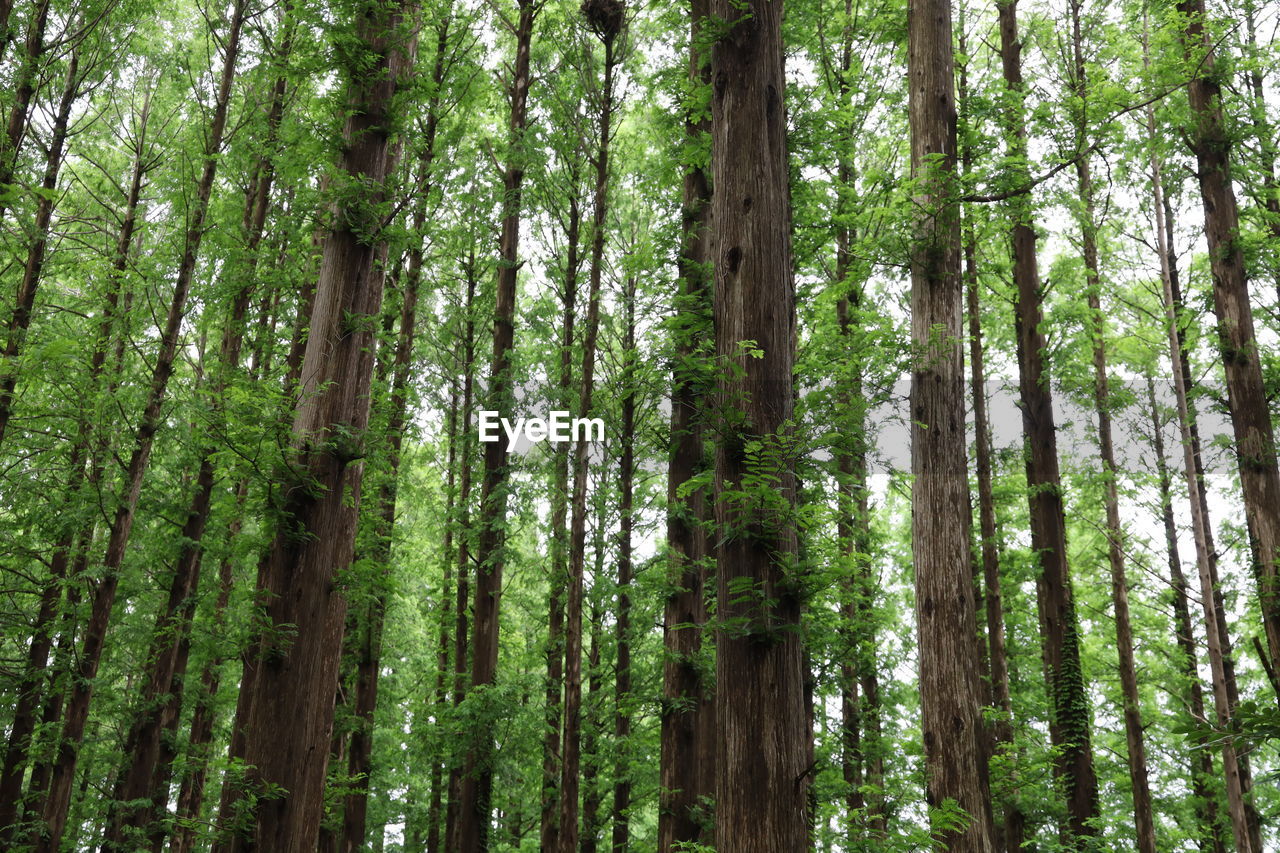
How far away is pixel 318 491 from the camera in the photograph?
5.46 metres

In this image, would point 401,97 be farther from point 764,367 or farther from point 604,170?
point 604,170

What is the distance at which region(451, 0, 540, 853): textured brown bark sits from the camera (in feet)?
37.0

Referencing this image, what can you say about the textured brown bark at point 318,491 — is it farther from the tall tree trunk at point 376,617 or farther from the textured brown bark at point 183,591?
the tall tree trunk at point 376,617

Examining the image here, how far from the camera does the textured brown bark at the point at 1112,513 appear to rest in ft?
41.3

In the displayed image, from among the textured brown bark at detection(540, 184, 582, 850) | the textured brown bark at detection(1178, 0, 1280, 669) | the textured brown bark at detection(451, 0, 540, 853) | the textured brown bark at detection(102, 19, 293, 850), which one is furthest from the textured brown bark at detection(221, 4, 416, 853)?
the textured brown bark at detection(1178, 0, 1280, 669)

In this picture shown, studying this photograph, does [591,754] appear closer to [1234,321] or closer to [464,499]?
[464,499]

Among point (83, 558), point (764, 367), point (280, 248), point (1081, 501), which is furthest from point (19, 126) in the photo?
point (1081, 501)

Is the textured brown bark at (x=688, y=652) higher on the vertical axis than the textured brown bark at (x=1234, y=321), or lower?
lower

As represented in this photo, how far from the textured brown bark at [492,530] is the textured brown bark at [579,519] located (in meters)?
1.05

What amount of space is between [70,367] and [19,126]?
8.71ft

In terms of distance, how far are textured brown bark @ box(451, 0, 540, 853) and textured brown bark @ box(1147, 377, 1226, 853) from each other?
36.9 ft

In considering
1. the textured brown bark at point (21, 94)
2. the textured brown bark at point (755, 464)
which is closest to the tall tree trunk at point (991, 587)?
the textured brown bark at point (755, 464)

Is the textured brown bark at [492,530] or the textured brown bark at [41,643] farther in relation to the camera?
the textured brown bark at [492,530]

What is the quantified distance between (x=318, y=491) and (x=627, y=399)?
559 centimetres
